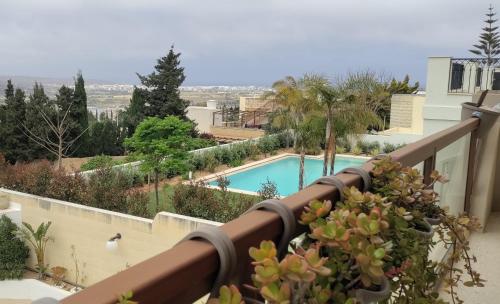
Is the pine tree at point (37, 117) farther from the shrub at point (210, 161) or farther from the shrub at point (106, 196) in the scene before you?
the shrub at point (106, 196)

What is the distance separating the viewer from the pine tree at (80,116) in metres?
19.2

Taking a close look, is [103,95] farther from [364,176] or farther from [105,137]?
[364,176]

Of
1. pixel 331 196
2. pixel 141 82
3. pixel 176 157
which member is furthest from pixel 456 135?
pixel 141 82

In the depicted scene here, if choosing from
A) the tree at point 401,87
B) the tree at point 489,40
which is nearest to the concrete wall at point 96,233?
the tree at point 489,40

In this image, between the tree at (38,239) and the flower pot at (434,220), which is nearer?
the flower pot at (434,220)

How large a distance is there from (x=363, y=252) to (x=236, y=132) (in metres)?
22.4

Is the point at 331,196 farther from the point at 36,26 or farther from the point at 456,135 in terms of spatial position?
the point at 36,26

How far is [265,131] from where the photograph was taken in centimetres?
2111

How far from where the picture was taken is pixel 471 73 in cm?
1120

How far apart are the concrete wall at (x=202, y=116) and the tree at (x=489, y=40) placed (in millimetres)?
13441

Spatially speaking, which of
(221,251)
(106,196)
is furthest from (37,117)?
(221,251)

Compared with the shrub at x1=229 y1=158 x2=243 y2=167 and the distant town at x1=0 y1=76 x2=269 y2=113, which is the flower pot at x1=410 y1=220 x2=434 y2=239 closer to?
the shrub at x1=229 y1=158 x2=243 y2=167

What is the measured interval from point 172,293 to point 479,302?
7.26ft

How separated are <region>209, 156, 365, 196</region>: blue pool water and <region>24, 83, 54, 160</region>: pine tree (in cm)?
803
